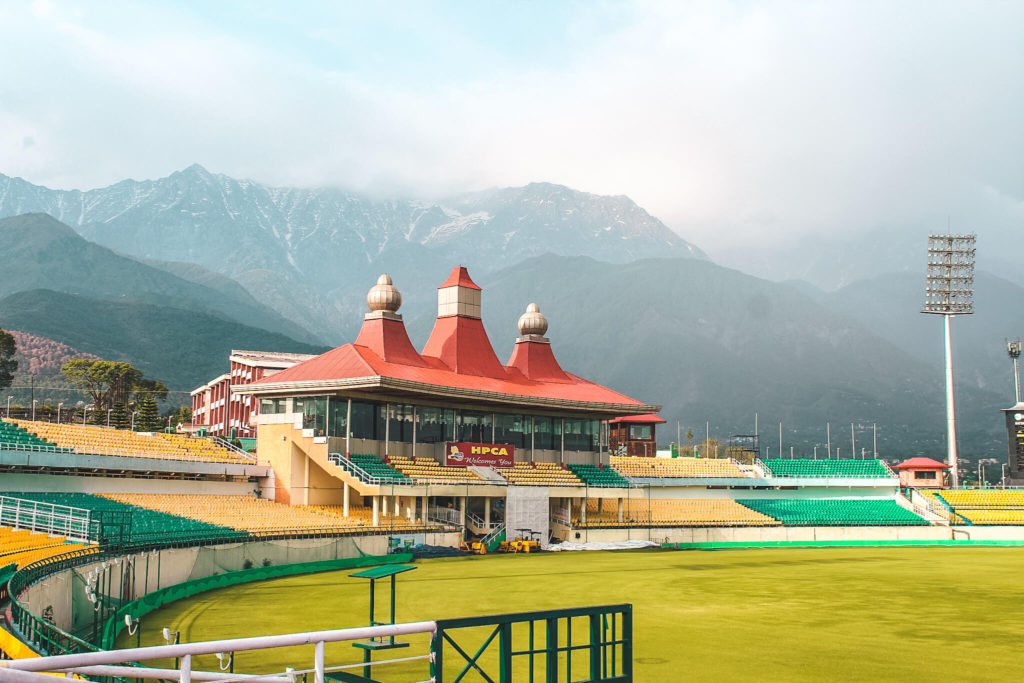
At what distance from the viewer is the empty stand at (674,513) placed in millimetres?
61438

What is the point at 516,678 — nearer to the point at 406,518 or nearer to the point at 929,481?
the point at 406,518

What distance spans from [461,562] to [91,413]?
6845 cm

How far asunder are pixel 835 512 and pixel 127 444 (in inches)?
1976

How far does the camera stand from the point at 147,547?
29.3 m

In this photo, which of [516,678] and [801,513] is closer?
[516,678]

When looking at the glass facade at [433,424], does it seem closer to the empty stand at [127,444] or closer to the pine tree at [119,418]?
the empty stand at [127,444]

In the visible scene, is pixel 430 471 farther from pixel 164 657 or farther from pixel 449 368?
pixel 164 657

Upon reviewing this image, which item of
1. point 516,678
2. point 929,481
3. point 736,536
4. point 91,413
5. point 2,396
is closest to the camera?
point 516,678

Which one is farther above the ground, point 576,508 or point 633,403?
point 633,403

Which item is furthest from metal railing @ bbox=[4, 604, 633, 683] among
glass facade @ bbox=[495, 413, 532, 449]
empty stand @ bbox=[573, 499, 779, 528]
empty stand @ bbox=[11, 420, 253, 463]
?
glass facade @ bbox=[495, 413, 532, 449]

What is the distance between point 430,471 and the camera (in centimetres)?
5541

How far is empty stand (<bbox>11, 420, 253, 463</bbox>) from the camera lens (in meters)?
44.7

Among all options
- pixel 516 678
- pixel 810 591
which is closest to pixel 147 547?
pixel 516 678

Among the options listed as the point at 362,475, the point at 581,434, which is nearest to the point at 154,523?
the point at 362,475
